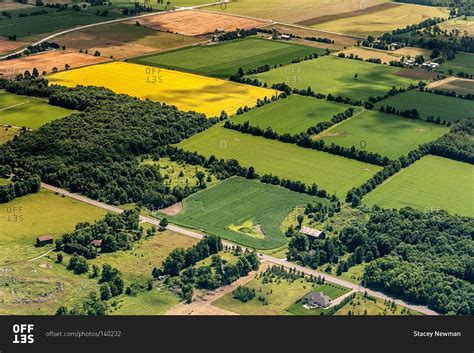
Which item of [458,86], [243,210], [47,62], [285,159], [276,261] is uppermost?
[47,62]

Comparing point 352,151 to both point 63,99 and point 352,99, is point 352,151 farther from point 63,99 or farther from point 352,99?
point 63,99

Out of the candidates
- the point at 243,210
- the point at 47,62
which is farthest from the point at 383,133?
the point at 47,62

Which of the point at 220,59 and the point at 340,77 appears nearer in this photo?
the point at 340,77

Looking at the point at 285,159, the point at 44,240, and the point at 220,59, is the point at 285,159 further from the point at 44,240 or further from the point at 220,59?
the point at 220,59

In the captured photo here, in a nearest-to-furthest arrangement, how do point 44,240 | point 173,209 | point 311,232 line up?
1. point 44,240
2. point 311,232
3. point 173,209

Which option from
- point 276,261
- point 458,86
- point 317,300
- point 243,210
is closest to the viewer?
point 317,300

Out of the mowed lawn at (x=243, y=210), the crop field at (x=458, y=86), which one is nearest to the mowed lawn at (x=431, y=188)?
the mowed lawn at (x=243, y=210)

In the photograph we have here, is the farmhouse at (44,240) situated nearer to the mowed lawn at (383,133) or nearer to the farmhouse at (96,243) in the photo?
the farmhouse at (96,243)
